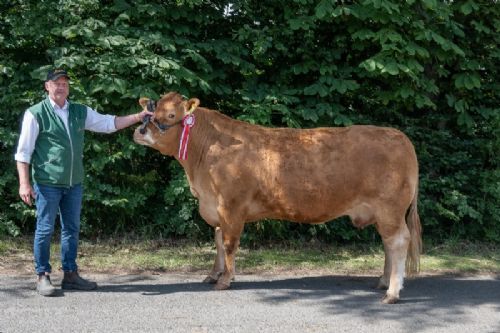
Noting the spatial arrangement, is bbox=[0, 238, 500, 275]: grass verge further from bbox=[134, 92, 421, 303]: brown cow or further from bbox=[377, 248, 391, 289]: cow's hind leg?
bbox=[134, 92, 421, 303]: brown cow

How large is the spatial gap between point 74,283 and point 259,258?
2.42 m

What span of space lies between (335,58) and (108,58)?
10.1 ft

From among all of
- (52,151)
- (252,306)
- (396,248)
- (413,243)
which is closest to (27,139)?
(52,151)

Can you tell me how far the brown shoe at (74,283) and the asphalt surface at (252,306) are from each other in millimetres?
123

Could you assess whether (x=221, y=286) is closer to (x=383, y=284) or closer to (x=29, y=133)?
(x=383, y=284)

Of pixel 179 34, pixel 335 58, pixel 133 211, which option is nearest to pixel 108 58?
pixel 179 34

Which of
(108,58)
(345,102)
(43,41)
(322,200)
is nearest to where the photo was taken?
(322,200)

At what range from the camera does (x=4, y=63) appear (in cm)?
778

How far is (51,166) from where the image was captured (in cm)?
558

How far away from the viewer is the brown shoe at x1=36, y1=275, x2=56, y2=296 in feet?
18.2

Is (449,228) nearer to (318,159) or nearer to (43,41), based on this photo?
(318,159)

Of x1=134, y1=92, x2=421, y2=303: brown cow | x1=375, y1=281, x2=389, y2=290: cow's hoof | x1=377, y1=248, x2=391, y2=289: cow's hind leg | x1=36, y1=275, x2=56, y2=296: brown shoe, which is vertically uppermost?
x1=134, y1=92, x2=421, y2=303: brown cow

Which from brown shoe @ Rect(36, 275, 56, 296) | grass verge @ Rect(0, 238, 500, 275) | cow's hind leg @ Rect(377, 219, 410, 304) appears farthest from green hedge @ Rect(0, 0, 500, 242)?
cow's hind leg @ Rect(377, 219, 410, 304)

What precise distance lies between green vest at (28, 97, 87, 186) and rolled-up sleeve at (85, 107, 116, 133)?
38 centimetres
